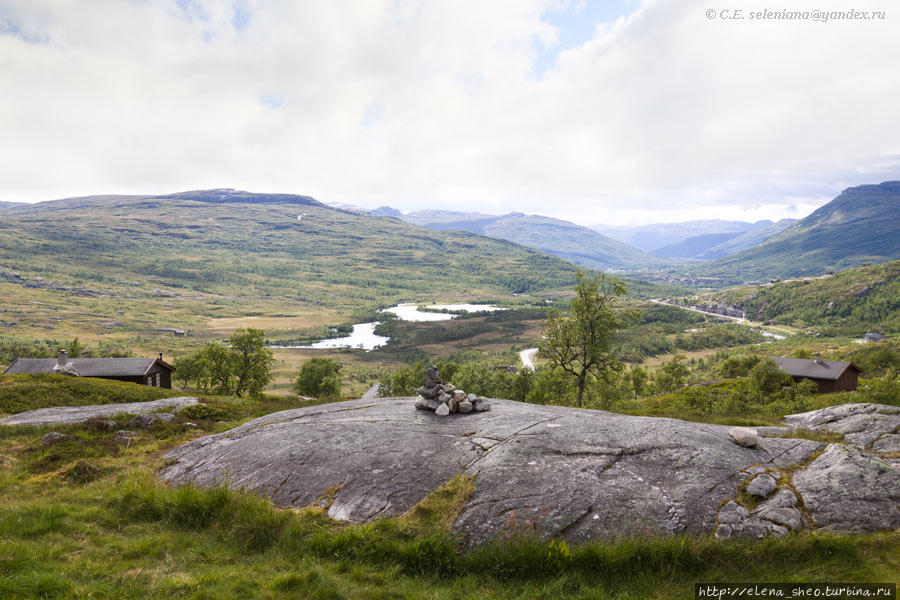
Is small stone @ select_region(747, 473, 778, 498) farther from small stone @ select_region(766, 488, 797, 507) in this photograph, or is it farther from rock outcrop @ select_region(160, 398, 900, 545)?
small stone @ select_region(766, 488, 797, 507)

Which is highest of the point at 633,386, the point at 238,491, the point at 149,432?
the point at 238,491

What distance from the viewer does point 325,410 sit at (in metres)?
23.1

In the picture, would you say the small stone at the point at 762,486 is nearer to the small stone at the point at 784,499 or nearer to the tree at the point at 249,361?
the small stone at the point at 784,499

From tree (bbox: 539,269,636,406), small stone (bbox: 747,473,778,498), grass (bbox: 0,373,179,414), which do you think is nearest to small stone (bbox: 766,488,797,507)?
small stone (bbox: 747,473,778,498)

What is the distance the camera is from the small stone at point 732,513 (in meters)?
10.9

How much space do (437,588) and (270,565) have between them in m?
4.16

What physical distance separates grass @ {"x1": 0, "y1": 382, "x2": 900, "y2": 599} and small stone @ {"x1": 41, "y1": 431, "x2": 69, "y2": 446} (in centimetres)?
983

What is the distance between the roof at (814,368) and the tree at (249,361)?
8447cm

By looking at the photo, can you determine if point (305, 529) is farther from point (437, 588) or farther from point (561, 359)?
point (561, 359)

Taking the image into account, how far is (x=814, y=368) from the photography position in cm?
7356

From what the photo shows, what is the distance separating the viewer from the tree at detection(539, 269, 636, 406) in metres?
39.5

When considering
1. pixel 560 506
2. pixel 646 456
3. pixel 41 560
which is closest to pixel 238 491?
pixel 41 560

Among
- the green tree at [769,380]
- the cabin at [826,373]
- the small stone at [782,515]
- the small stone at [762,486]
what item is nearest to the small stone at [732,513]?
the small stone at [782,515]

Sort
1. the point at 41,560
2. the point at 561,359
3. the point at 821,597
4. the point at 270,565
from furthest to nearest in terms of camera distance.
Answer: the point at 561,359
the point at 270,565
the point at 41,560
the point at 821,597
